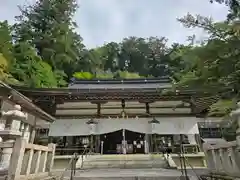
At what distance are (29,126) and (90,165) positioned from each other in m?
3.17

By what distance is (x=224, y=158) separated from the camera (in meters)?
5.24

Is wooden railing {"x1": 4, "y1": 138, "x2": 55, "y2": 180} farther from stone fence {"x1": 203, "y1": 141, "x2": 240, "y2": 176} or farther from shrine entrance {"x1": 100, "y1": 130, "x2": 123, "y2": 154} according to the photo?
shrine entrance {"x1": 100, "y1": 130, "x2": 123, "y2": 154}

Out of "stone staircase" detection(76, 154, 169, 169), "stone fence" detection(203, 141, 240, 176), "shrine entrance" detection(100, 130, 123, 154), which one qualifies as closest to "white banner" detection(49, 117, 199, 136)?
"stone staircase" detection(76, 154, 169, 169)

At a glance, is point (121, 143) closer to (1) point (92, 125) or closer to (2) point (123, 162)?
(1) point (92, 125)

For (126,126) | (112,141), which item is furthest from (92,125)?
(112,141)

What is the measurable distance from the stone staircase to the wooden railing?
4.24 meters

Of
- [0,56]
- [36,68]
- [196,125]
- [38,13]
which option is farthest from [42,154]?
[38,13]

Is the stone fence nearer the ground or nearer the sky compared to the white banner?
nearer the ground

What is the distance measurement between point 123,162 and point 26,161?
6.54 meters

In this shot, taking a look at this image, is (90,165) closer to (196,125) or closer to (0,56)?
(196,125)

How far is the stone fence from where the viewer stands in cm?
464

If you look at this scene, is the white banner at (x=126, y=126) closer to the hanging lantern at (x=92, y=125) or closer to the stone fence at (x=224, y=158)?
the hanging lantern at (x=92, y=125)

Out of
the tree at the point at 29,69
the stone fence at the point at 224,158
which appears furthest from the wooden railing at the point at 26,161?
the tree at the point at 29,69

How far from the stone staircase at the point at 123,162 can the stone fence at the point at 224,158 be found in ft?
12.2
